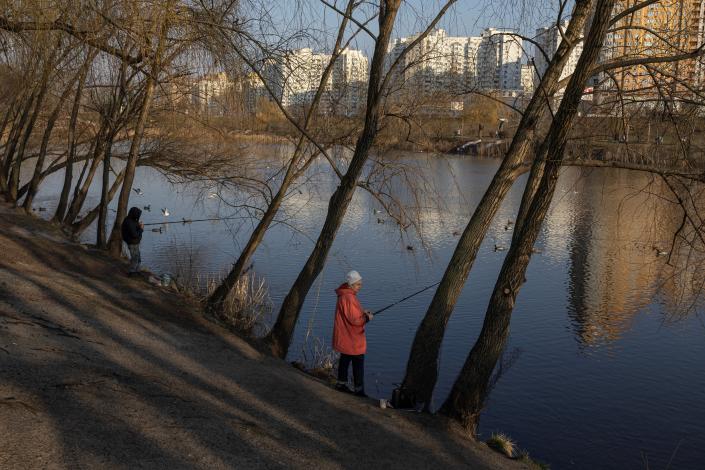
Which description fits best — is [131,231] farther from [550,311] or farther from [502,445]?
[550,311]

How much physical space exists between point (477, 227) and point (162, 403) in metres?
3.53

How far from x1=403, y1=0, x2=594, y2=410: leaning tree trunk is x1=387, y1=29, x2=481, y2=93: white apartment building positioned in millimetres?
1783

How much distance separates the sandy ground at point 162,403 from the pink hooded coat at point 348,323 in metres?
0.50

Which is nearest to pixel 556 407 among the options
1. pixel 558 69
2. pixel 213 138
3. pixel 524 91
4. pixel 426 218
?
pixel 524 91

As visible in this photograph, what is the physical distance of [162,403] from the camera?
6.43 metres

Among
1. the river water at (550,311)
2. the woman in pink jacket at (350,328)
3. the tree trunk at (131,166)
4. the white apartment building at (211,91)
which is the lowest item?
the river water at (550,311)

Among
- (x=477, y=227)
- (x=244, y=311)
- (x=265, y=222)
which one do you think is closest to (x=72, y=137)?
(x=244, y=311)

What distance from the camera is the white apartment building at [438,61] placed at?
1013cm

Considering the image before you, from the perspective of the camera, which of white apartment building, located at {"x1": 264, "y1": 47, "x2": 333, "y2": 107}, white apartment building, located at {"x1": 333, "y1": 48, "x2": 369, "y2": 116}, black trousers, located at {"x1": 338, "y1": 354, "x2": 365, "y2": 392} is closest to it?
black trousers, located at {"x1": 338, "y1": 354, "x2": 365, "y2": 392}

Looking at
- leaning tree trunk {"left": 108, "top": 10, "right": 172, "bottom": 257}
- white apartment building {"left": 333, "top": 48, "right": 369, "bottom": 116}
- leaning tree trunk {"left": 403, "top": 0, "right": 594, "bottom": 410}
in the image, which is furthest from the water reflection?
leaning tree trunk {"left": 108, "top": 10, "right": 172, "bottom": 257}

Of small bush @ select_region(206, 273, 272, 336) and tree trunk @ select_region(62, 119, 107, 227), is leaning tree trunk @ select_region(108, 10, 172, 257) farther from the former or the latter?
tree trunk @ select_region(62, 119, 107, 227)

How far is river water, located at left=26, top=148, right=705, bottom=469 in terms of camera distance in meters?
10.4

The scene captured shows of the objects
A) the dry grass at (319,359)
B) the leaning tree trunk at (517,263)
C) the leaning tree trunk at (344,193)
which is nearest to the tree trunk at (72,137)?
the dry grass at (319,359)

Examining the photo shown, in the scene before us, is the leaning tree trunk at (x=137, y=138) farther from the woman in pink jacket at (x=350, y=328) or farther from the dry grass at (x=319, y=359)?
the dry grass at (x=319, y=359)
